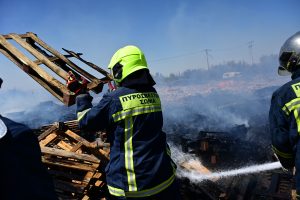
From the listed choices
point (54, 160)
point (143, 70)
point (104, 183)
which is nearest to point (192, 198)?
point (104, 183)

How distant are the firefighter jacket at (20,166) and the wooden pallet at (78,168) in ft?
7.91

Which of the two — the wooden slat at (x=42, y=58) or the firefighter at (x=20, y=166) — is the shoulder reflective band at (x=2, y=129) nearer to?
Answer: the firefighter at (x=20, y=166)

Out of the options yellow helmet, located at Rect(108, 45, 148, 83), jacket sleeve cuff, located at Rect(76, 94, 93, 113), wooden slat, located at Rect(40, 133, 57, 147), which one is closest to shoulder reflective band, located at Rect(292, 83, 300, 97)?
yellow helmet, located at Rect(108, 45, 148, 83)

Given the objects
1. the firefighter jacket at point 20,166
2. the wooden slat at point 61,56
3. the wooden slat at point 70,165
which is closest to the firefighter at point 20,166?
the firefighter jacket at point 20,166

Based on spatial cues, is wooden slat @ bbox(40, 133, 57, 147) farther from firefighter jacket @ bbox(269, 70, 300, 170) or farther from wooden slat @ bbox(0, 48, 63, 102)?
firefighter jacket @ bbox(269, 70, 300, 170)

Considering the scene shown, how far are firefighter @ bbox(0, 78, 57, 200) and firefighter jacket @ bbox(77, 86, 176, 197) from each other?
1.14 meters

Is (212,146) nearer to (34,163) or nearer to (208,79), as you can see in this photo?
(34,163)

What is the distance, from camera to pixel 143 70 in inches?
110

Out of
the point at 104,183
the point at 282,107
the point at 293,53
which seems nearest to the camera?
the point at 282,107

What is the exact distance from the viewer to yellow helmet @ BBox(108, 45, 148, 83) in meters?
2.71

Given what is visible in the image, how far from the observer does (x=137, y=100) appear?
2689 millimetres

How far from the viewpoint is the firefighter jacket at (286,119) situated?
2432 mm

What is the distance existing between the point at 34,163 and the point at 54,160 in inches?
119

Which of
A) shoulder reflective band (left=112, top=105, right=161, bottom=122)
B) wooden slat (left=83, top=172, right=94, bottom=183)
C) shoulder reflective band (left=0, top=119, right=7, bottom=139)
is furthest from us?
wooden slat (left=83, top=172, right=94, bottom=183)
